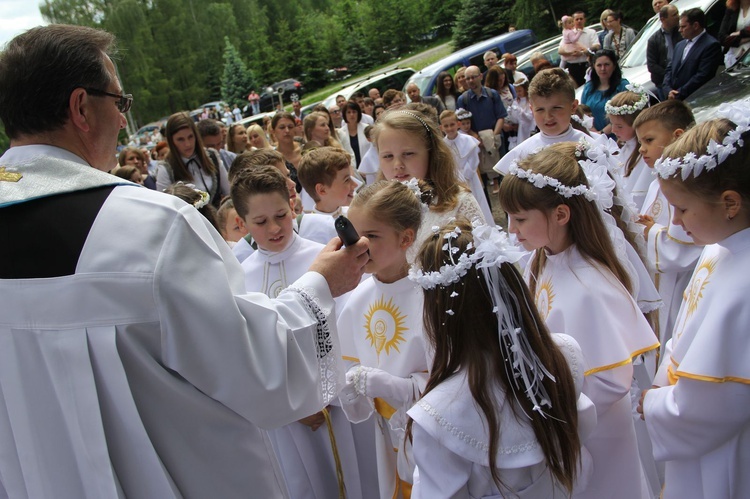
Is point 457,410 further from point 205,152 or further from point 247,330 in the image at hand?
point 205,152

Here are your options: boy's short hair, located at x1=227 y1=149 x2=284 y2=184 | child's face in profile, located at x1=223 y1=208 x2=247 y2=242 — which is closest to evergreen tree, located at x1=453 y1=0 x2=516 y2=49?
boy's short hair, located at x1=227 y1=149 x2=284 y2=184

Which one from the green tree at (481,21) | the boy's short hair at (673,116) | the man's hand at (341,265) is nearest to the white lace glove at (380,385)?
the man's hand at (341,265)

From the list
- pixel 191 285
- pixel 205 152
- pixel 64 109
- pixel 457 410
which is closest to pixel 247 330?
pixel 191 285

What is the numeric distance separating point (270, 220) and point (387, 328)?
1026mm

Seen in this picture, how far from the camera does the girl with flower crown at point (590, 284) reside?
2.50 metres

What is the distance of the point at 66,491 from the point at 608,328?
2033mm

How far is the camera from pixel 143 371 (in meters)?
1.91

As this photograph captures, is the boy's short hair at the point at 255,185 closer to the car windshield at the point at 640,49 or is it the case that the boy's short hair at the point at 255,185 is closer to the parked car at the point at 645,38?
the parked car at the point at 645,38

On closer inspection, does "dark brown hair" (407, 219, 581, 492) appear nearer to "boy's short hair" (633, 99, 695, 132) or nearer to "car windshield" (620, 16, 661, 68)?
"boy's short hair" (633, 99, 695, 132)

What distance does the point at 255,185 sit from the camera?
3.46m

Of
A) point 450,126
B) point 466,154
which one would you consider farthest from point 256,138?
point 466,154

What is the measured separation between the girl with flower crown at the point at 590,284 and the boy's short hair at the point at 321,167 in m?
1.81

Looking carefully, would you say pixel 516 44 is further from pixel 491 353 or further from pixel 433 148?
pixel 491 353

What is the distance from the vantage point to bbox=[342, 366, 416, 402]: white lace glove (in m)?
2.59
